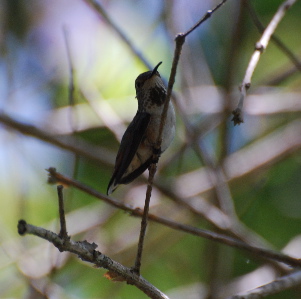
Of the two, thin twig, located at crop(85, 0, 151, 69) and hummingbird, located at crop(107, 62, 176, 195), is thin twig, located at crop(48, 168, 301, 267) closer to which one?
hummingbird, located at crop(107, 62, 176, 195)

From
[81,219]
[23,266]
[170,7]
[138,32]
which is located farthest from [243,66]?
[23,266]

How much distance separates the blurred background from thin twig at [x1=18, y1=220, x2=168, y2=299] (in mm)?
1122

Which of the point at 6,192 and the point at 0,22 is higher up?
the point at 0,22

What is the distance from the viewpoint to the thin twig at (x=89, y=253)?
1.55 meters

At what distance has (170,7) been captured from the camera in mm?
4754

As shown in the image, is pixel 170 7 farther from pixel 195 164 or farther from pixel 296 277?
pixel 296 277

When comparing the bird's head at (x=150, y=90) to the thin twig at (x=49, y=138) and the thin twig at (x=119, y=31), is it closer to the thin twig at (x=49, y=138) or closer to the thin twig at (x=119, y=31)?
the thin twig at (x=119, y=31)

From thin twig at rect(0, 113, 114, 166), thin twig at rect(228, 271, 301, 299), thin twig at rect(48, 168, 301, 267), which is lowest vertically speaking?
thin twig at rect(228, 271, 301, 299)

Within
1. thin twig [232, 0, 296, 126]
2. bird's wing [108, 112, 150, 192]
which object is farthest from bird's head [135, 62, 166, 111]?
thin twig [232, 0, 296, 126]

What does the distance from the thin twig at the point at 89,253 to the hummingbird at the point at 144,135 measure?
75cm

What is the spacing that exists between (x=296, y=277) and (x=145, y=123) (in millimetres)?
1167

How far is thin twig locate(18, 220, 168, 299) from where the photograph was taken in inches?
61.2

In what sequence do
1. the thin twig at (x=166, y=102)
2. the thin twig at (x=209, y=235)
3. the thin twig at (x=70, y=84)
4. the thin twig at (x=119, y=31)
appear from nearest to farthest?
the thin twig at (x=166, y=102) → the thin twig at (x=209, y=235) → the thin twig at (x=70, y=84) → the thin twig at (x=119, y=31)

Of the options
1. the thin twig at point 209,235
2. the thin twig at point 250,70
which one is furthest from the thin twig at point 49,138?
the thin twig at point 250,70
